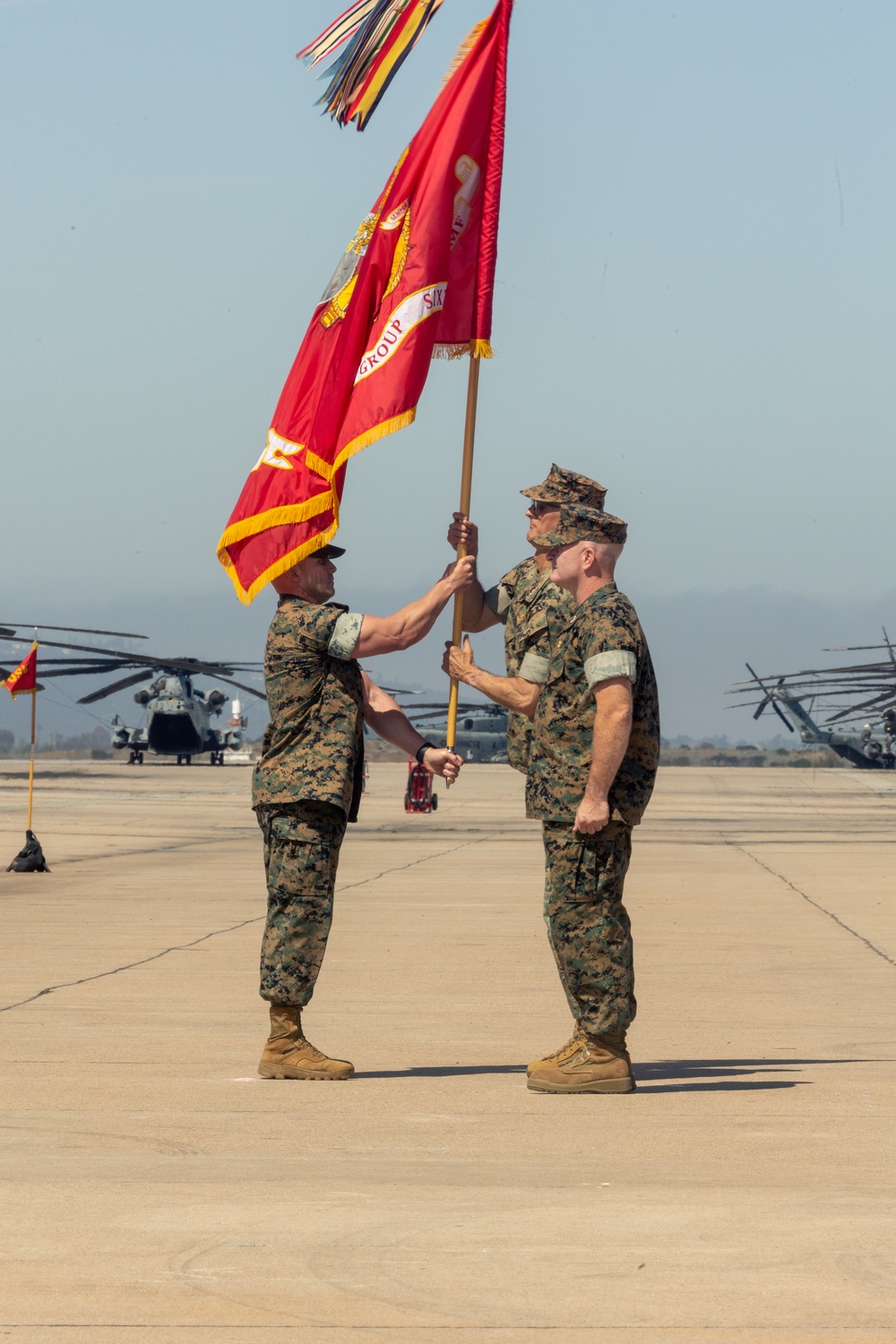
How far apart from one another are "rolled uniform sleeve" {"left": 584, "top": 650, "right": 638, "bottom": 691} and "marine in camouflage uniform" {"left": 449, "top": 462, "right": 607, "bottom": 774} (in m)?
0.53

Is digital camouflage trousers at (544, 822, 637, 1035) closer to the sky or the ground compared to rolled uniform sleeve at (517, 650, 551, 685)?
closer to the ground

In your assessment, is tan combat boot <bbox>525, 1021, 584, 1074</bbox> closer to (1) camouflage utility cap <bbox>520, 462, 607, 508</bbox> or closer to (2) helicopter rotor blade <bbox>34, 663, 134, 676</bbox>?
(1) camouflage utility cap <bbox>520, 462, 607, 508</bbox>

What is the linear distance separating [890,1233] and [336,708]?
9.96 ft

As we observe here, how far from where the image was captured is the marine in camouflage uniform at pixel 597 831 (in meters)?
6.29

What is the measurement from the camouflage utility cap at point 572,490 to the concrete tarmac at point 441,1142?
2263mm

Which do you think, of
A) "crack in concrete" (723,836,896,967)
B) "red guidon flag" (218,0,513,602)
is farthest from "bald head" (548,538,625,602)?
"crack in concrete" (723,836,896,967)

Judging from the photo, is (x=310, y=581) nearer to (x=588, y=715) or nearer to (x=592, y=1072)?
(x=588, y=715)

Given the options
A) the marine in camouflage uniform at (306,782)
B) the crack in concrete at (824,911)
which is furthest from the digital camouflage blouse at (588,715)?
the crack in concrete at (824,911)

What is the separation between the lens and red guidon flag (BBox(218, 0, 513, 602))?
24.0 feet

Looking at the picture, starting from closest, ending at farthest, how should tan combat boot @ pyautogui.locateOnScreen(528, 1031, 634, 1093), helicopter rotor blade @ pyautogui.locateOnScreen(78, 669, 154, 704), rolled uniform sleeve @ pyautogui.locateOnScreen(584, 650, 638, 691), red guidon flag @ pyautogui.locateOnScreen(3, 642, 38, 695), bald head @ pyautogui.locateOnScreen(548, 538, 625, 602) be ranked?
rolled uniform sleeve @ pyautogui.locateOnScreen(584, 650, 638, 691) → tan combat boot @ pyautogui.locateOnScreen(528, 1031, 634, 1093) → bald head @ pyautogui.locateOnScreen(548, 538, 625, 602) → red guidon flag @ pyautogui.locateOnScreen(3, 642, 38, 695) → helicopter rotor blade @ pyautogui.locateOnScreen(78, 669, 154, 704)

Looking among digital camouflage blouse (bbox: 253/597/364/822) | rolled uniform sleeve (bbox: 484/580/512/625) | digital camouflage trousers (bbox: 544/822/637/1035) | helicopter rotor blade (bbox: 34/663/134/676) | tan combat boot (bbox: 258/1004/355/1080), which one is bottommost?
tan combat boot (bbox: 258/1004/355/1080)

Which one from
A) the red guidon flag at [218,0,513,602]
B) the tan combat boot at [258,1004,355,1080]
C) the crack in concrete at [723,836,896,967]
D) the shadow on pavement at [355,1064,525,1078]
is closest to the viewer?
the tan combat boot at [258,1004,355,1080]

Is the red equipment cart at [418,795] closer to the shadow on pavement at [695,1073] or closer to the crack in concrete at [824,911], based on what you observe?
the crack in concrete at [824,911]

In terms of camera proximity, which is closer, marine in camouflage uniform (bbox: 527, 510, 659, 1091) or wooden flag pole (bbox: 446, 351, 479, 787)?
marine in camouflage uniform (bbox: 527, 510, 659, 1091)
